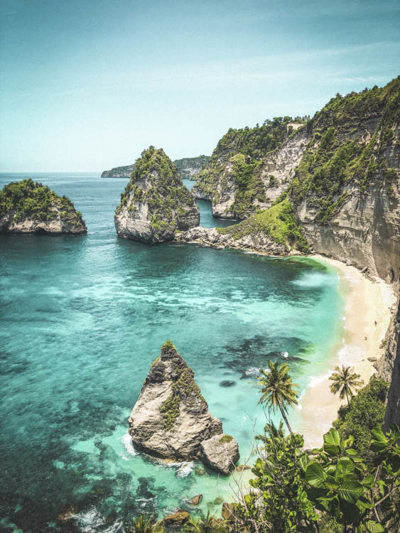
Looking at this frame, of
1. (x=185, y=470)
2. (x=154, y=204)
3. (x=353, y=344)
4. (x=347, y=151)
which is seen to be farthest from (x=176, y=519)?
(x=154, y=204)

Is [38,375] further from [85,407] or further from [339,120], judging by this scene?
[339,120]

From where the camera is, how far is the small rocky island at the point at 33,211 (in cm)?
11912

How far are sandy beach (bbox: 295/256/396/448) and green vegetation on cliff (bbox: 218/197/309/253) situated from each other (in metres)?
24.6

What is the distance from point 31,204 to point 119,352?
9224cm

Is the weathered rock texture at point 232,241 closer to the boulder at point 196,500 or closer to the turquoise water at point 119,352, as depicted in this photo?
the turquoise water at point 119,352

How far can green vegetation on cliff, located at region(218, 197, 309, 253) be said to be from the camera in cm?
10375

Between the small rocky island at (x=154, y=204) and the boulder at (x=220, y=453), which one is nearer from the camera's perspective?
the boulder at (x=220, y=453)

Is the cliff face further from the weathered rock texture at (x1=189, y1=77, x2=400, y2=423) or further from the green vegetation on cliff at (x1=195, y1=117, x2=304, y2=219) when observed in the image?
the green vegetation on cliff at (x1=195, y1=117, x2=304, y2=219)

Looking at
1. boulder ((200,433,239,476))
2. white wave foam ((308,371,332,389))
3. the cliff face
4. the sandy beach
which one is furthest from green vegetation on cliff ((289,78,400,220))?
boulder ((200,433,239,476))

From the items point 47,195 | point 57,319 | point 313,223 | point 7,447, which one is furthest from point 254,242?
point 7,447

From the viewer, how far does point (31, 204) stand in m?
119

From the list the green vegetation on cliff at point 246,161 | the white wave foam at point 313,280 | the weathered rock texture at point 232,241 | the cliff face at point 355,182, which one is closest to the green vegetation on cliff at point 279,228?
the weathered rock texture at point 232,241

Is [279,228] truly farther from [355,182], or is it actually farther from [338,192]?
[355,182]

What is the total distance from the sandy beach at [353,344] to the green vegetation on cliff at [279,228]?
80.6ft
